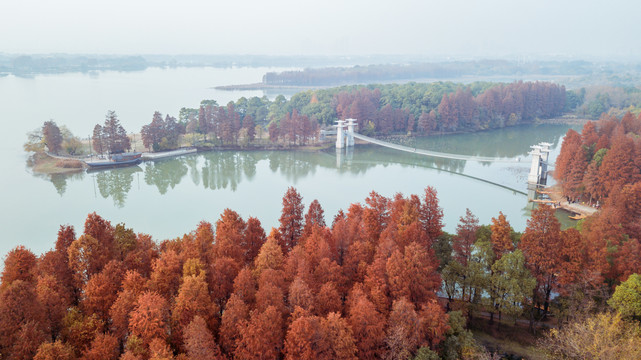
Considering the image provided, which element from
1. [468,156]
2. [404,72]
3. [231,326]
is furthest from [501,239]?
[404,72]

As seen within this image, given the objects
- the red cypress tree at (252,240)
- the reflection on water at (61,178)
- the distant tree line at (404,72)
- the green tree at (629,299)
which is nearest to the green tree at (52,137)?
the reflection on water at (61,178)

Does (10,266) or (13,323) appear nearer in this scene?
(13,323)

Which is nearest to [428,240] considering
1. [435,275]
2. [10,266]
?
[435,275]

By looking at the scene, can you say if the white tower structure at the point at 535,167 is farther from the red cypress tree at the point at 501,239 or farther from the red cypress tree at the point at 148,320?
the red cypress tree at the point at 148,320

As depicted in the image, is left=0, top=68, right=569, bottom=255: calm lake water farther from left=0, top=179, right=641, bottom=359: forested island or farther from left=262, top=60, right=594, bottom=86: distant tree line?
left=262, top=60, right=594, bottom=86: distant tree line

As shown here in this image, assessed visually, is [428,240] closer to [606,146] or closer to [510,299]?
[510,299]

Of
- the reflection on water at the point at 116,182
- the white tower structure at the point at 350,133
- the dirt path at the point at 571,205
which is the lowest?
the reflection on water at the point at 116,182

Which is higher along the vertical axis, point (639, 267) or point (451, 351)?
point (639, 267)
